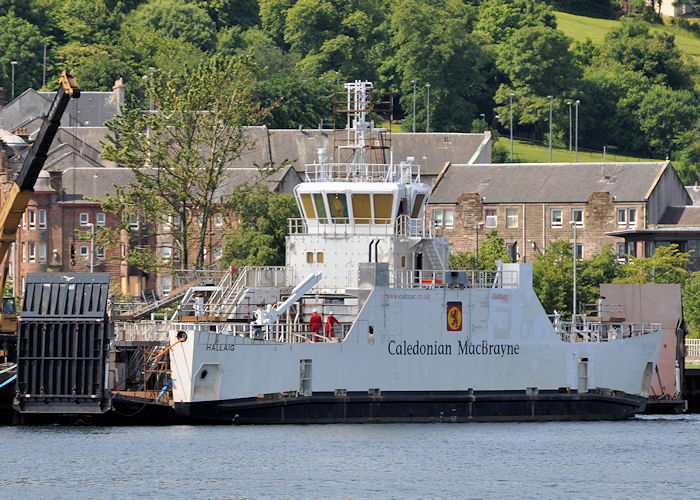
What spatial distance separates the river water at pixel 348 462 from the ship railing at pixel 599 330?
14.8ft

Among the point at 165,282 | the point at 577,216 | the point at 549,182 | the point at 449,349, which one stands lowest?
the point at 449,349

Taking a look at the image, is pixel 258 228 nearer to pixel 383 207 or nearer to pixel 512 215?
pixel 383 207

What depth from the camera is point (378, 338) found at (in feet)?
201

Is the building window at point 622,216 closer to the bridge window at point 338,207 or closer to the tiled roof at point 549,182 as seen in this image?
the tiled roof at point 549,182

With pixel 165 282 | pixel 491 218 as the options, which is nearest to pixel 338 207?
pixel 165 282

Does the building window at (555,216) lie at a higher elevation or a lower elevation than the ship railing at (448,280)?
higher

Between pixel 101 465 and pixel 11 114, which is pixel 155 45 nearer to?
pixel 11 114

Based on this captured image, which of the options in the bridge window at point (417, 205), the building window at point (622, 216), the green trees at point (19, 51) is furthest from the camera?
the green trees at point (19, 51)

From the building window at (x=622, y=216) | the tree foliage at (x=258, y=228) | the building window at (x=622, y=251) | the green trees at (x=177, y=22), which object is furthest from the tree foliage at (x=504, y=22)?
the tree foliage at (x=258, y=228)

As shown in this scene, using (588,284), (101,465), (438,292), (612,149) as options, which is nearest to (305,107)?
(612,149)

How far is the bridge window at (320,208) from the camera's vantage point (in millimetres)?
65375

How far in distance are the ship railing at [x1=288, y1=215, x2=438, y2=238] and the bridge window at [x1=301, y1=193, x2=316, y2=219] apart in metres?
0.29

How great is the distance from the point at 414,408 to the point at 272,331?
5874 mm

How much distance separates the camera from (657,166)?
122938 mm
